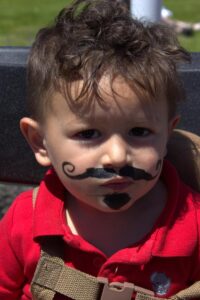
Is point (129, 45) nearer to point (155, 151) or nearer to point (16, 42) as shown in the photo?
point (155, 151)

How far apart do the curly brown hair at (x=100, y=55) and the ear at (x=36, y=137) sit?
3 centimetres

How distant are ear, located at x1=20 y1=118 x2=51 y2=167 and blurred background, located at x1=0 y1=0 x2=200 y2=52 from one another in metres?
4.91

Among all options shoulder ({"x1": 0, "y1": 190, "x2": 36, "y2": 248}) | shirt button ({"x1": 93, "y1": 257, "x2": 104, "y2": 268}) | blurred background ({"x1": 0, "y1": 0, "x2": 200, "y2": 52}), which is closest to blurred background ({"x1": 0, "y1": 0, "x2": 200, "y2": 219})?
blurred background ({"x1": 0, "y1": 0, "x2": 200, "y2": 52})

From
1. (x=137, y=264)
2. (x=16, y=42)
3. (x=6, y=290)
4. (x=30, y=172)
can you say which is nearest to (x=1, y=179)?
(x=30, y=172)

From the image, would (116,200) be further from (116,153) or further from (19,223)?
(19,223)

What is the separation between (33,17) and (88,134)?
734cm

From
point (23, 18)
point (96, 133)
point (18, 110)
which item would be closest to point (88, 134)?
point (96, 133)

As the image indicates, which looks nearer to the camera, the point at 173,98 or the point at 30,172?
the point at 173,98

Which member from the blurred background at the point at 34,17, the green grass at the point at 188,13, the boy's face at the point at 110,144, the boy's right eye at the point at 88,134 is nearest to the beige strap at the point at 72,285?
the boy's face at the point at 110,144

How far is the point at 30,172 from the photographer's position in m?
2.30

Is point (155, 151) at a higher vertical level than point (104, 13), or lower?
lower

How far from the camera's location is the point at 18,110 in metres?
2.16

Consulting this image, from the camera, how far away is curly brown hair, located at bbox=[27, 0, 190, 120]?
67.4 inches

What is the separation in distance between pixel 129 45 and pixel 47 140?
319 millimetres
